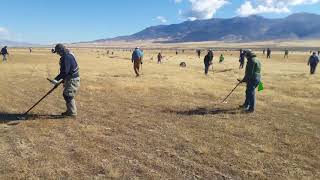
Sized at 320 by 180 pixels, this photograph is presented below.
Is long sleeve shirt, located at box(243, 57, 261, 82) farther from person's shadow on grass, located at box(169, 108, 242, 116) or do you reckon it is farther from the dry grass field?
the dry grass field

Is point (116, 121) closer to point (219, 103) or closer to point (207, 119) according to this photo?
point (207, 119)

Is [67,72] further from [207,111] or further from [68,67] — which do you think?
[207,111]

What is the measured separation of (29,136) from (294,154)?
584cm

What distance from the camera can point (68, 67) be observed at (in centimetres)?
1216

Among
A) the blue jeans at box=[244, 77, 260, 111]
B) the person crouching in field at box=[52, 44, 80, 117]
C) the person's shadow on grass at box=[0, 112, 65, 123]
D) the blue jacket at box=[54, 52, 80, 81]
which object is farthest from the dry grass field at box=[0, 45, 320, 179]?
the blue jacket at box=[54, 52, 80, 81]

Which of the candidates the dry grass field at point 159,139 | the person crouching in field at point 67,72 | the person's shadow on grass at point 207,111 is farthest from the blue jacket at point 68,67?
the person's shadow on grass at point 207,111

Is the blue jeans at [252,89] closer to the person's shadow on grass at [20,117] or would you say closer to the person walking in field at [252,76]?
the person walking in field at [252,76]

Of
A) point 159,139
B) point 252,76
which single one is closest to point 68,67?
point 159,139

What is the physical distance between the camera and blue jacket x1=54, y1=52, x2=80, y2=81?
12117mm

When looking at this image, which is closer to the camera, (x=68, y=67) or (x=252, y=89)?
(x=68, y=67)

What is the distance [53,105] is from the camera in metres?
15.0

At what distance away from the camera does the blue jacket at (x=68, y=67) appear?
12117 millimetres

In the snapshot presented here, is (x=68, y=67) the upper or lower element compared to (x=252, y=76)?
upper

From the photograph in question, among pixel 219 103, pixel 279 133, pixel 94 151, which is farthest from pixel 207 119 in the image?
pixel 94 151
